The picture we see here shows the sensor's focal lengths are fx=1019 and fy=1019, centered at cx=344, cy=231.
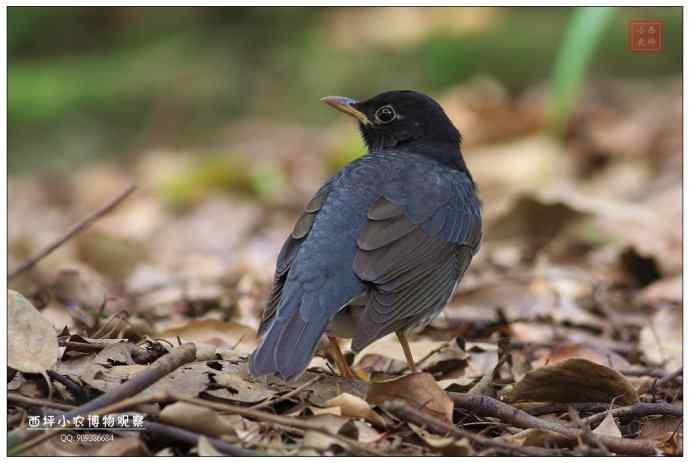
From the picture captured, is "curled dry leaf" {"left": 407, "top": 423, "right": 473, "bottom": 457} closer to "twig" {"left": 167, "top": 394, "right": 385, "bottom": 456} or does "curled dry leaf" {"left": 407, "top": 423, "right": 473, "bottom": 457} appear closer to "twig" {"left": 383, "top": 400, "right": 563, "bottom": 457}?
"twig" {"left": 383, "top": 400, "right": 563, "bottom": 457}

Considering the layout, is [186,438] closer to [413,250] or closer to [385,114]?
[413,250]

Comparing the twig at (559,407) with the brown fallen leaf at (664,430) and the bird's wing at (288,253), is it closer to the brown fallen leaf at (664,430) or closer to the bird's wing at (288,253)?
the brown fallen leaf at (664,430)

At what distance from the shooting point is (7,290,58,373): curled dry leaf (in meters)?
3.43

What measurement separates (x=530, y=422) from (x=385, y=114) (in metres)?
2.27

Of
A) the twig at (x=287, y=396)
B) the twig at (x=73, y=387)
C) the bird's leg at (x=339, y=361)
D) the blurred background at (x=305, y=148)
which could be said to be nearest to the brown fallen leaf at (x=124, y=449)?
the twig at (x=73, y=387)

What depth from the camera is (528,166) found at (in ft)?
30.2

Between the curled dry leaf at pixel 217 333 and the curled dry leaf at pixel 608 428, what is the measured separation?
174cm

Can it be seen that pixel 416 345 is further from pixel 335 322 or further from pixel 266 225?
pixel 266 225

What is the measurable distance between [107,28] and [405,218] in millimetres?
11330

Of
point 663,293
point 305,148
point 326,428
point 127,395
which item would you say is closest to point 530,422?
point 326,428

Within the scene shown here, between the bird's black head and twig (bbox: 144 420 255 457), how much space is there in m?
2.54

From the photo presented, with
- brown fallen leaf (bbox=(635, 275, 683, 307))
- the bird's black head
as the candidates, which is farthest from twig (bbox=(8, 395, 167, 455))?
brown fallen leaf (bbox=(635, 275, 683, 307))
